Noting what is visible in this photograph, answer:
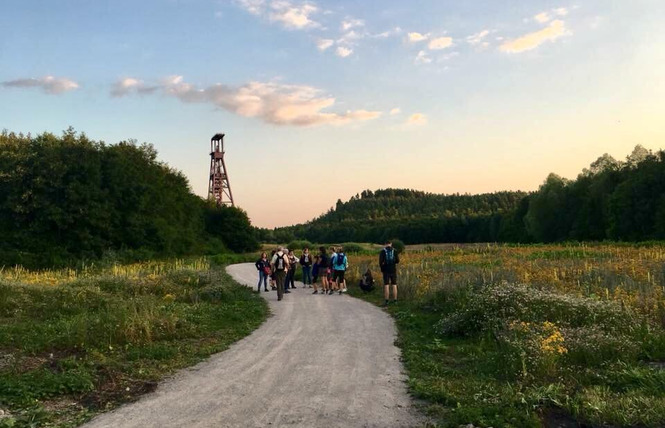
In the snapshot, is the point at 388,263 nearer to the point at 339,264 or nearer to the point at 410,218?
the point at 339,264

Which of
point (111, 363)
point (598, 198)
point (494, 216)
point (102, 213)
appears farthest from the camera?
point (494, 216)

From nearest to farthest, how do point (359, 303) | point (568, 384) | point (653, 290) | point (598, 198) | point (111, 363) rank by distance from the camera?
point (568, 384) → point (111, 363) → point (653, 290) → point (359, 303) → point (598, 198)

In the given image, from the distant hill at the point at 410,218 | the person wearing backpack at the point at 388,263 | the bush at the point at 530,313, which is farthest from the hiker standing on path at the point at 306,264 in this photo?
the distant hill at the point at 410,218

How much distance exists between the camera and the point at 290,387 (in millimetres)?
7258

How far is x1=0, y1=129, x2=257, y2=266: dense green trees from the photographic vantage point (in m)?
33.9

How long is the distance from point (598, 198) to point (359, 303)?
6671 cm

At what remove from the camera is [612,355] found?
7949 millimetres

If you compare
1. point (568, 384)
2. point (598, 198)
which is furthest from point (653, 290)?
point (598, 198)

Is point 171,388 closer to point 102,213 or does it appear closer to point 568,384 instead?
point 568,384

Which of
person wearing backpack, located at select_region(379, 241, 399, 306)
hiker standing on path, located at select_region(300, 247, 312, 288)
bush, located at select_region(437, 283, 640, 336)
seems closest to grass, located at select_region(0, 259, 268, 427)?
person wearing backpack, located at select_region(379, 241, 399, 306)

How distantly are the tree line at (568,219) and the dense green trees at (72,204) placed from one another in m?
53.9

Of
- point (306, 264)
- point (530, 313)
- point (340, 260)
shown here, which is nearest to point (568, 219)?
point (306, 264)

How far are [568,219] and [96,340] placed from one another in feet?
259

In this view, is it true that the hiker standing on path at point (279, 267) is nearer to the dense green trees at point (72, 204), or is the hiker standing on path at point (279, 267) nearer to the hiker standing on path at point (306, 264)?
the hiker standing on path at point (306, 264)
